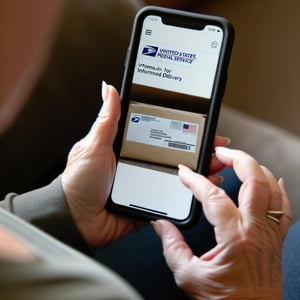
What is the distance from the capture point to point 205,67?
70 cm

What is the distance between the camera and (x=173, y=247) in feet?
2.10

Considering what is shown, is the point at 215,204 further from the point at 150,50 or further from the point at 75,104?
the point at 75,104

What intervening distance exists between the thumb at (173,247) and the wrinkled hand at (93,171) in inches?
3.0

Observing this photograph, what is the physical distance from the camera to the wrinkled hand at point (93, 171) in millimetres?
673

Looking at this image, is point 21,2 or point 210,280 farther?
point 21,2

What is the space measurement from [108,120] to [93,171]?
0.06 m

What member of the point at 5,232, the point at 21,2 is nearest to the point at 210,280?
the point at 5,232

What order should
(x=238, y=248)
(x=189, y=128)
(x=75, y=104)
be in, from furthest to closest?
(x=75, y=104) → (x=189, y=128) → (x=238, y=248)

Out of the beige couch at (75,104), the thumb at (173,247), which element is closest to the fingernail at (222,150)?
the thumb at (173,247)

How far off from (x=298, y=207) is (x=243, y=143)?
0.45ft

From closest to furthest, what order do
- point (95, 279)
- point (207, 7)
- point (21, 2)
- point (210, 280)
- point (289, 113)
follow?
1. point (95, 279)
2. point (210, 280)
3. point (21, 2)
4. point (289, 113)
5. point (207, 7)

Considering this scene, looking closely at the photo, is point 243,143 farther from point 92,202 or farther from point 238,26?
point 238,26

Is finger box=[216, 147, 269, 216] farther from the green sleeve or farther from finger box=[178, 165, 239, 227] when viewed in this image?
the green sleeve

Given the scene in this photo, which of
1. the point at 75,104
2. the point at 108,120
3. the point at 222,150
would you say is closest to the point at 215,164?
the point at 222,150
